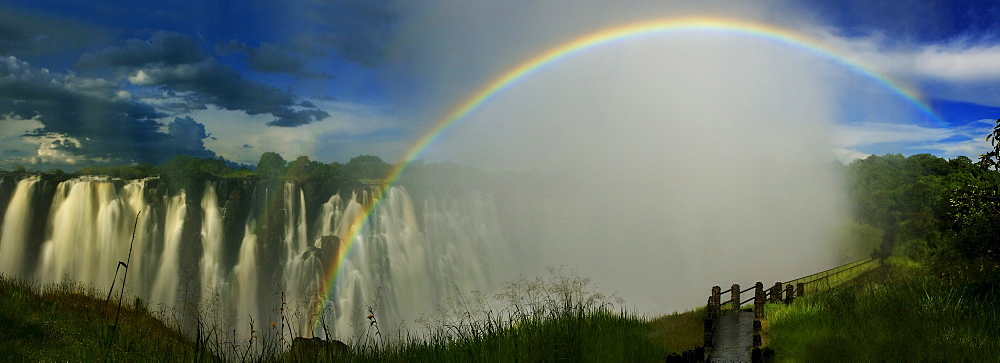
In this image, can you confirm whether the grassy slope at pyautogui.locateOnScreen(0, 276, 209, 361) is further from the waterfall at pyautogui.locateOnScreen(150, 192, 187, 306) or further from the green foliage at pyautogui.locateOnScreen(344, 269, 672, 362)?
the waterfall at pyautogui.locateOnScreen(150, 192, 187, 306)

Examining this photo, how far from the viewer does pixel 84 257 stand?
45.4 meters

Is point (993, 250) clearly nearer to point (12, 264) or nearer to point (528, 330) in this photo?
point (528, 330)

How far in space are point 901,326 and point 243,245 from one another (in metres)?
57.9

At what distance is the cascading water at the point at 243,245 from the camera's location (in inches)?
1758

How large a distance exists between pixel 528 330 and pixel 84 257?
50.0 m

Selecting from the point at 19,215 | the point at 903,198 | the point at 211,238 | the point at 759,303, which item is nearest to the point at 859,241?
the point at 903,198

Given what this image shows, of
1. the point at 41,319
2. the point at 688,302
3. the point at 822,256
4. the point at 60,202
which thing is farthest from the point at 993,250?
the point at 688,302

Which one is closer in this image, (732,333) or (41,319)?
(41,319)

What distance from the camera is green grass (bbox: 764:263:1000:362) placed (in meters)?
8.65

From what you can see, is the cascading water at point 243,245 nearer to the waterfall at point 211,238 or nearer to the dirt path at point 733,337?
the waterfall at point 211,238

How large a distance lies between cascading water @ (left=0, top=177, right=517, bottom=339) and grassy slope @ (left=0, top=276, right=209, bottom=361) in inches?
1103

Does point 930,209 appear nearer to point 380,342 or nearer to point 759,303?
point 759,303

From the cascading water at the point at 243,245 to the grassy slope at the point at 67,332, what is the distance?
28013mm

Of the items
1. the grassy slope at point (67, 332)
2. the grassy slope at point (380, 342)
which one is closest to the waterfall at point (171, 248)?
the grassy slope at point (67, 332)
